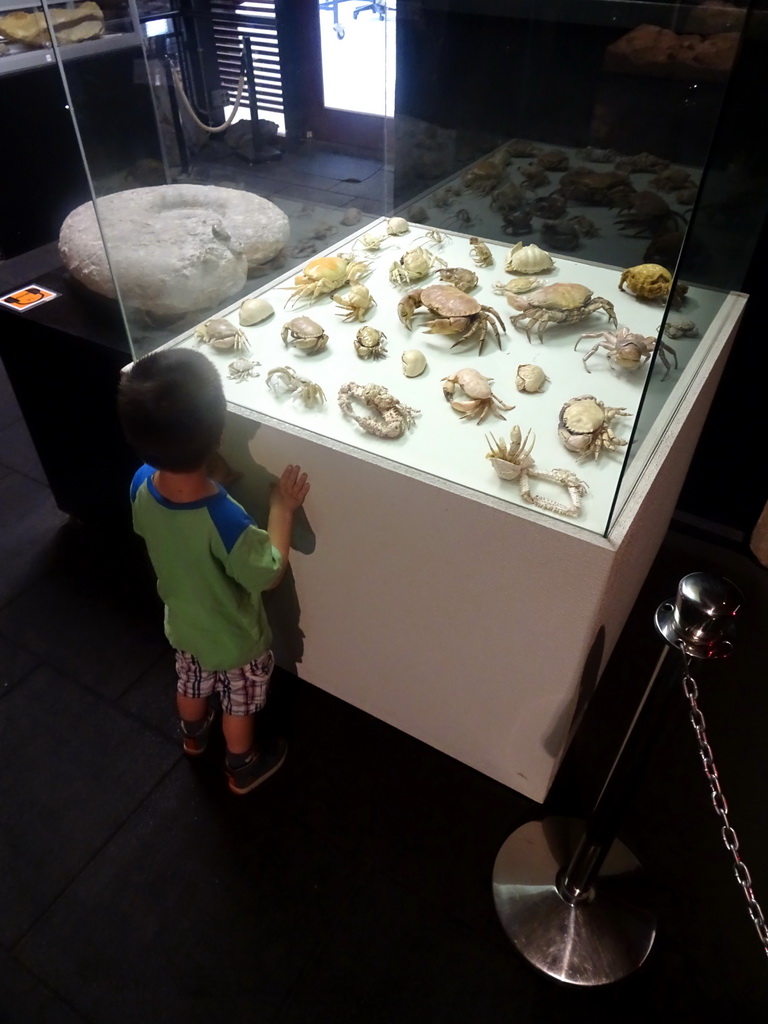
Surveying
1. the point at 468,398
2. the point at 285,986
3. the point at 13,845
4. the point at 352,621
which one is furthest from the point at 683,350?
the point at 13,845

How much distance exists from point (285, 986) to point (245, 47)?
6.47 ft

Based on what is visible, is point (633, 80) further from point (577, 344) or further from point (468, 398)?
point (468, 398)

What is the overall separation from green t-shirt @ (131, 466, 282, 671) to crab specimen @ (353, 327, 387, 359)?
524mm

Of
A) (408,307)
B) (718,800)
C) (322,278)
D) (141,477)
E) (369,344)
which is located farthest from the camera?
(322,278)

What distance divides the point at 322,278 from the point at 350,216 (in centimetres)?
42

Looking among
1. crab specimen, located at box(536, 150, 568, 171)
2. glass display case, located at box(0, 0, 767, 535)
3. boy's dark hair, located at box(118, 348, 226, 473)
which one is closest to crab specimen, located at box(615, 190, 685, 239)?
glass display case, located at box(0, 0, 767, 535)

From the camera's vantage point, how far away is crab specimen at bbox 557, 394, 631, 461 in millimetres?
1349

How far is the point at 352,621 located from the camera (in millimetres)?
1650

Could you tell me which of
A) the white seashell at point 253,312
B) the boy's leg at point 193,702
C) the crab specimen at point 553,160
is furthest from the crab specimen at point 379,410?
the crab specimen at point 553,160

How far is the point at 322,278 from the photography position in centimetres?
188

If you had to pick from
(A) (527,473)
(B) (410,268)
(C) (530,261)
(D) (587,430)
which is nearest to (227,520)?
(A) (527,473)

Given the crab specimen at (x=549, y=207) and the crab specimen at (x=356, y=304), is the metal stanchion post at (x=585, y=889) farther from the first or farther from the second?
the crab specimen at (x=549, y=207)

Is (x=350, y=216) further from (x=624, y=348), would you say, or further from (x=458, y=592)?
(x=458, y=592)

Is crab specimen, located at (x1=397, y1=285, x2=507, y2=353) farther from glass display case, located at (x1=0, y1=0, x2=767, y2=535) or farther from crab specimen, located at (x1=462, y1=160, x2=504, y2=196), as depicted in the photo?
crab specimen, located at (x1=462, y1=160, x2=504, y2=196)
